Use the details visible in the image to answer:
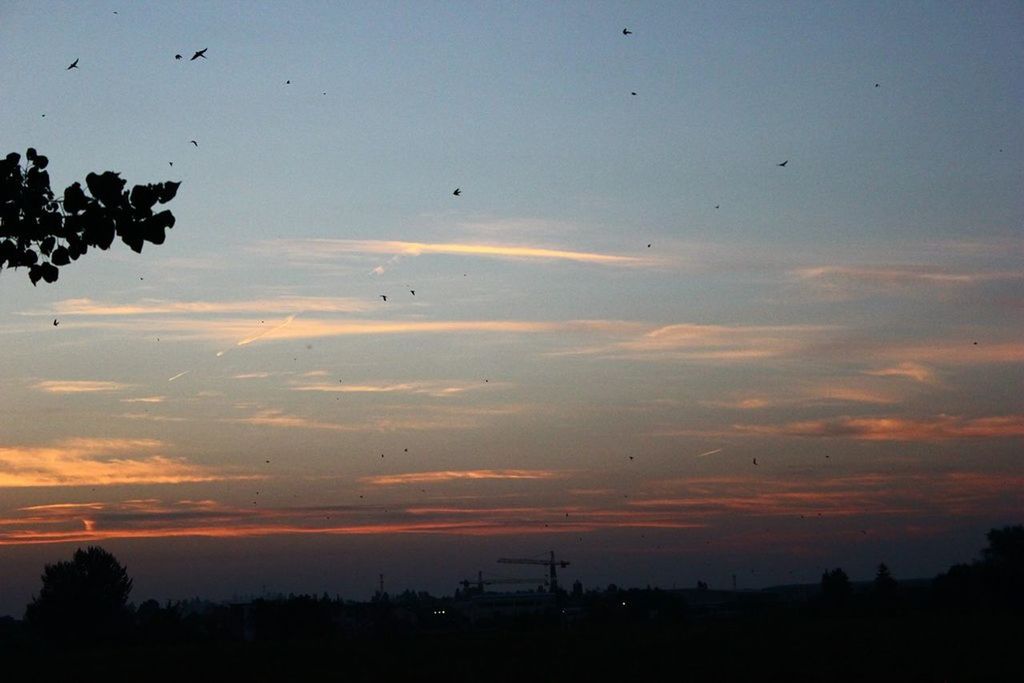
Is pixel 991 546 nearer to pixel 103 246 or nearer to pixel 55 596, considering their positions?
pixel 55 596

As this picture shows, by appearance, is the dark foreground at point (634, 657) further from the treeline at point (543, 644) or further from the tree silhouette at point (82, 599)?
the tree silhouette at point (82, 599)

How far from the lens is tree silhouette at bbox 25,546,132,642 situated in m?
128

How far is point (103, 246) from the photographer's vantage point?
9359mm

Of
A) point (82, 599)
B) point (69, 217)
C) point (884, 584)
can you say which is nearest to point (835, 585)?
point (884, 584)

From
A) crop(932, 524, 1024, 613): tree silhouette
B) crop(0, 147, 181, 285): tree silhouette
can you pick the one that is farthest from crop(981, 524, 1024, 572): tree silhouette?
crop(0, 147, 181, 285): tree silhouette

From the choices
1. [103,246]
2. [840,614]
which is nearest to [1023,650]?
[840,614]

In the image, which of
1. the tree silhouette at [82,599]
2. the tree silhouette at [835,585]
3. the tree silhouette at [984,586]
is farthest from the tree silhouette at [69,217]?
the tree silhouette at [835,585]

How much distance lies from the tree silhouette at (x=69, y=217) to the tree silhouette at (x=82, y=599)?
410 ft

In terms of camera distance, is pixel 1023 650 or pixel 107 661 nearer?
pixel 1023 650

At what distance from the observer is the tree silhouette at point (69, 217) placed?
920cm

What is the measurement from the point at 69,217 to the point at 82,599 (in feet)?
432

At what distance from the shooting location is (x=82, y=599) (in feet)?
429

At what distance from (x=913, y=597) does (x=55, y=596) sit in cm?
9556

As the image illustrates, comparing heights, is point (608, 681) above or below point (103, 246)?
below
